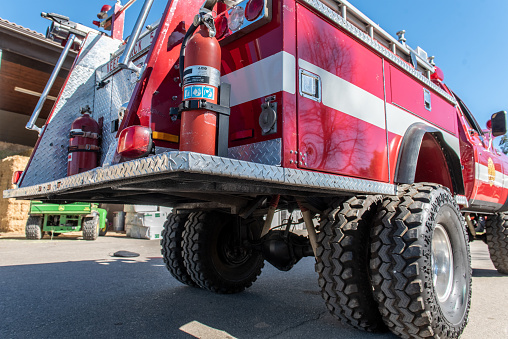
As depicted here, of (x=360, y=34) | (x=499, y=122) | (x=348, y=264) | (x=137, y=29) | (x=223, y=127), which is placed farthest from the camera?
(x=499, y=122)

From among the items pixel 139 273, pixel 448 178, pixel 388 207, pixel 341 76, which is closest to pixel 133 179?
pixel 341 76

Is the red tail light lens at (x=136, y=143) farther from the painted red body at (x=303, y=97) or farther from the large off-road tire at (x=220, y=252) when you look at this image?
the large off-road tire at (x=220, y=252)

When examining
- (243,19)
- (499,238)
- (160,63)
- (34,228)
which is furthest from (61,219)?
(499,238)

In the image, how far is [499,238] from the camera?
225 inches

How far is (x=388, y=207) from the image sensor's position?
9.36 feet

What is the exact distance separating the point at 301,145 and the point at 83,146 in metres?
2.45

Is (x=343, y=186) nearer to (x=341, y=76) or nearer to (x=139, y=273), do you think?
(x=341, y=76)

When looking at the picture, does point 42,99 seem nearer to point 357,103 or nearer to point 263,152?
point 263,152

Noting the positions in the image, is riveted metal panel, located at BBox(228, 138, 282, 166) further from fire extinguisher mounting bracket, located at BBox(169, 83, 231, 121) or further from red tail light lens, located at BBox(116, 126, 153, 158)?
red tail light lens, located at BBox(116, 126, 153, 158)

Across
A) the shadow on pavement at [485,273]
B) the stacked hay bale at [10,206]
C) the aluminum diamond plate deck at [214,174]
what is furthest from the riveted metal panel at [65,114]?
the stacked hay bale at [10,206]

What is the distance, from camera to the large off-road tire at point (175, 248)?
4562mm

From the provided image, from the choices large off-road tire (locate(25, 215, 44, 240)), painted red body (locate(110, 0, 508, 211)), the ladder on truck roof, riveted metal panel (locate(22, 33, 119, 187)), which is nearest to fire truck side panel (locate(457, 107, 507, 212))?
the ladder on truck roof

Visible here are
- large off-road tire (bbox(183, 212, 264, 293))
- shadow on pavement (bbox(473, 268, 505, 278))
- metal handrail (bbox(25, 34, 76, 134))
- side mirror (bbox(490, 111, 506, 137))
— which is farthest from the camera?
shadow on pavement (bbox(473, 268, 505, 278))

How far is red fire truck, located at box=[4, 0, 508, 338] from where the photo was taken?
2299mm
